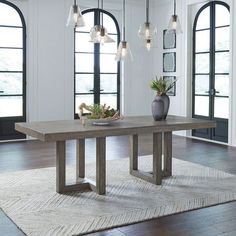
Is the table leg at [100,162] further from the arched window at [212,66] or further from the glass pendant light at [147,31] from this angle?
the arched window at [212,66]

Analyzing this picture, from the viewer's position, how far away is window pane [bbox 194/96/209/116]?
26.7ft

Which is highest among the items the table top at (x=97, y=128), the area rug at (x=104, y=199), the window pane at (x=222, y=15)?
the window pane at (x=222, y=15)

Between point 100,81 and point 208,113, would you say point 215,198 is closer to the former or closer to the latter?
point 208,113

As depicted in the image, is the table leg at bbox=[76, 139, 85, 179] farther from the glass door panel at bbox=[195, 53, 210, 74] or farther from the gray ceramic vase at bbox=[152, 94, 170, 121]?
the glass door panel at bbox=[195, 53, 210, 74]

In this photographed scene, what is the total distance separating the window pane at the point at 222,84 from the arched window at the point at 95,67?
225 centimetres

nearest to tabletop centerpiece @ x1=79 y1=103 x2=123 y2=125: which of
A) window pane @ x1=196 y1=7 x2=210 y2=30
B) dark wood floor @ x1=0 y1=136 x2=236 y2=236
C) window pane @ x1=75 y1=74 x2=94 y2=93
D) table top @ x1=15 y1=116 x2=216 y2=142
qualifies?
table top @ x1=15 y1=116 x2=216 y2=142

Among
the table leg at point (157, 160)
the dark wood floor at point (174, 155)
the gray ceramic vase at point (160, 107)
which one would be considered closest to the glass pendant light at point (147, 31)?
the gray ceramic vase at point (160, 107)

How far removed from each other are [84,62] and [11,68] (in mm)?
1526

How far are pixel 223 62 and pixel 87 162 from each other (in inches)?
131

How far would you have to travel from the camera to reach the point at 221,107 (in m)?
7.80

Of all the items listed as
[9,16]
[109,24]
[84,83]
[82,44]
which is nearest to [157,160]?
[84,83]

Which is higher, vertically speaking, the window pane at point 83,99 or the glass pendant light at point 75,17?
the glass pendant light at point 75,17

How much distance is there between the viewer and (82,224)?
351cm

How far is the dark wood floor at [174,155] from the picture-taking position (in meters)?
3.40
